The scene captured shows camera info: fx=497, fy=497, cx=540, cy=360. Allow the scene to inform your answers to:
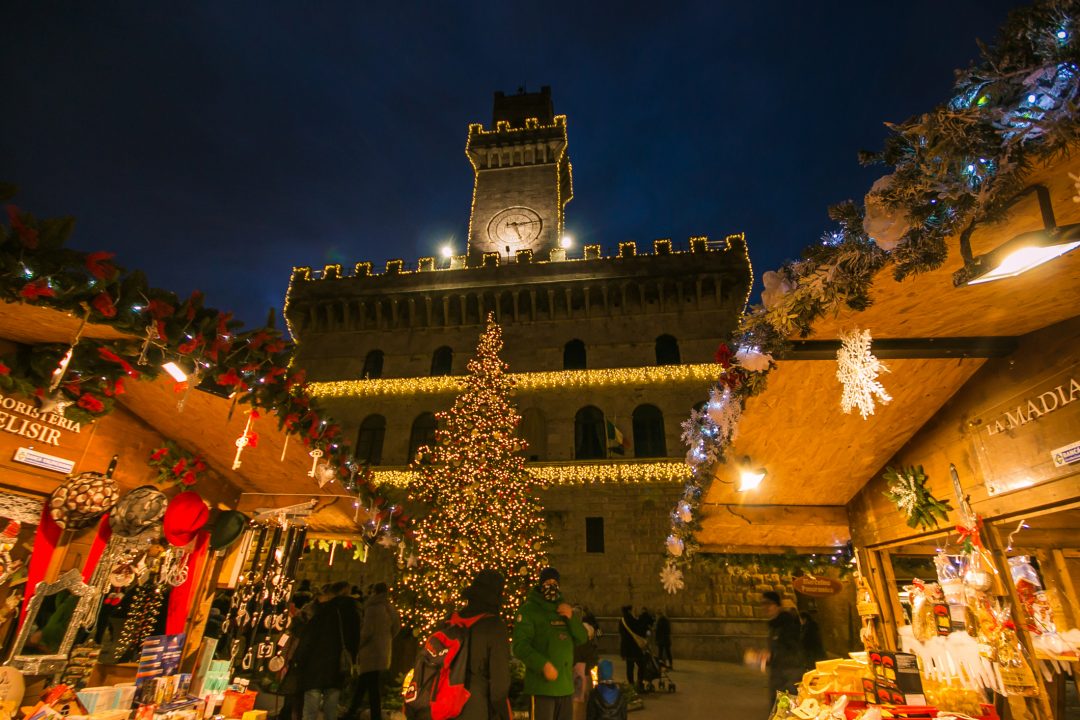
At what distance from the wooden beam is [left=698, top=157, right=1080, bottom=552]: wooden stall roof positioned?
0.16 ft

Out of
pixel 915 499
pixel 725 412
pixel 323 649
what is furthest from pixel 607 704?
pixel 915 499

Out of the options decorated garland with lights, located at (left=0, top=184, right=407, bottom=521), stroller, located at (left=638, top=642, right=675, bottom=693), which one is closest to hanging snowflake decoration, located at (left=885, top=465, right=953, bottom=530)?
decorated garland with lights, located at (left=0, top=184, right=407, bottom=521)

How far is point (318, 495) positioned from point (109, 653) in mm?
2367

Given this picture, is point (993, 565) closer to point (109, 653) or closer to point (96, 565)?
point (96, 565)

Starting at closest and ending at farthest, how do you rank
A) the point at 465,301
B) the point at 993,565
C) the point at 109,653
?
the point at 993,565 → the point at 109,653 → the point at 465,301

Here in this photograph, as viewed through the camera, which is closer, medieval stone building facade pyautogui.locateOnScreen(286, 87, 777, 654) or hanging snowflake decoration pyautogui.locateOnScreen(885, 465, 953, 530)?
hanging snowflake decoration pyautogui.locateOnScreen(885, 465, 953, 530)

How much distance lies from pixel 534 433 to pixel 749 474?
12.5 meters

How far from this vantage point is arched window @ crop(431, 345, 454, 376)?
19438 mm

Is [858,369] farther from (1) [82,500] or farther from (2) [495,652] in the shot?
(1) [82,500]

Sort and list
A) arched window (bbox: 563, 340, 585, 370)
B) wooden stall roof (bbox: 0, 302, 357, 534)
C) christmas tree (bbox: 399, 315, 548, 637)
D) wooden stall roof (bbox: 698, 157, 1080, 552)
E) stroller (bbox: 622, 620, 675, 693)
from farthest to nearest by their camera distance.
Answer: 1. arched window (bbox: 563, 340, 585, 370)
2. christmas tree (bbox: 399, 315, 548, 637)
3. stroller (bbox: 622, 620, 675, 693)
4. wooden stall roof (bbox: 0, 302, 357, 534)
5. wooden stall roof (bbox: 698, 157, 1080, 552)

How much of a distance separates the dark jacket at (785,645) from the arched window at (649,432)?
11.1 m

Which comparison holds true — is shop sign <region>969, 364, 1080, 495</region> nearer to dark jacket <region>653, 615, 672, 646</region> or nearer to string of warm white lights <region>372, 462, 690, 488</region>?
dark jacket <region>653, 615, 672, 646</region>

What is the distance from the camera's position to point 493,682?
350 cm

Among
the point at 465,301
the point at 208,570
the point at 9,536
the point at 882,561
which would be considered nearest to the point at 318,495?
the point at 208,570
